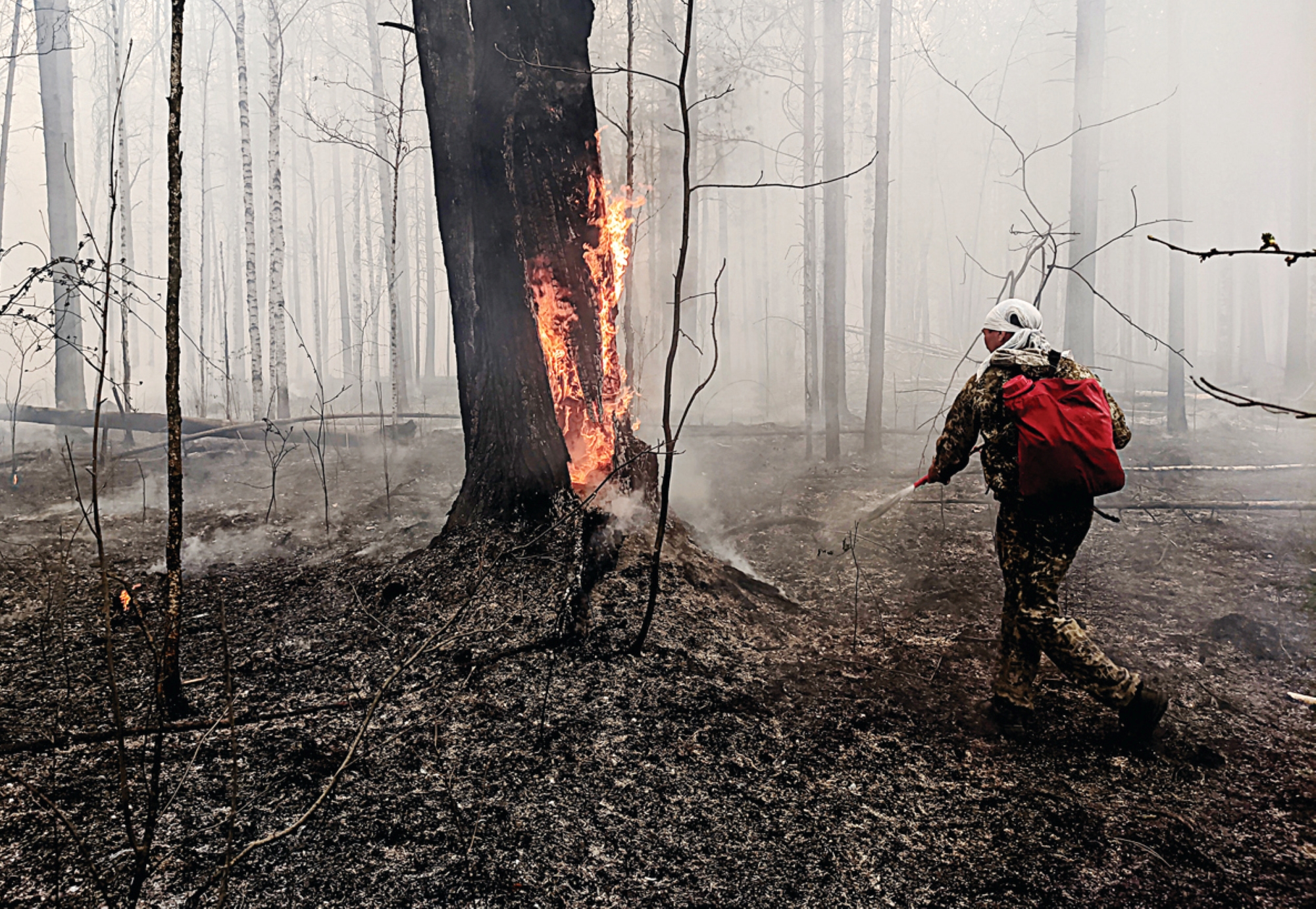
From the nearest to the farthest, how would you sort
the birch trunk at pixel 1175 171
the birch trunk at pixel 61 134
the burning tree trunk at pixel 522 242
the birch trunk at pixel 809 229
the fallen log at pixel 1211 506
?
the burning tree trunk at pixel 522 242, the fallen log at pixel 1211 506, the birch trunk at pixel 61 134, the birch trunk at pixel 809 229, the birch trunk at pixel 1175 171

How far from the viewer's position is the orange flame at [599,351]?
5391mm

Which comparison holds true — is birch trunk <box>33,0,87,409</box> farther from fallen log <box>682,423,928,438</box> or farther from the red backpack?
the red backpack

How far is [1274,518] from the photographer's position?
721 centimetres

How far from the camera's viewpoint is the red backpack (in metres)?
3.20

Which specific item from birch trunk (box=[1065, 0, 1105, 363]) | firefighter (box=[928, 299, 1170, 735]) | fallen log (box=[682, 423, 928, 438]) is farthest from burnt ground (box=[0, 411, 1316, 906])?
fallen log (box=[682, 423, 928, 438])

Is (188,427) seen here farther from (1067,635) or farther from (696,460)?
(1067,635)

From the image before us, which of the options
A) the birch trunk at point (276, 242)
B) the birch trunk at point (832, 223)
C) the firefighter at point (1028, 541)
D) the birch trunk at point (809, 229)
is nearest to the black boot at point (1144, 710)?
the firefighter at point (1028, 541)

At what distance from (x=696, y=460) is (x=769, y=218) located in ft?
98.1

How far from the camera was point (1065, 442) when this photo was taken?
3.20 meters

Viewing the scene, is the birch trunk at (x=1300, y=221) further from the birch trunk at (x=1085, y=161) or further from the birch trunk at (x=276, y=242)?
the birch trunk at (x=276, y=242)

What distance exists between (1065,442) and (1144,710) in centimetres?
132

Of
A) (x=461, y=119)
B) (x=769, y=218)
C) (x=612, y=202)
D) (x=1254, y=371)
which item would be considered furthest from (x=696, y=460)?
(x=769, y=218)

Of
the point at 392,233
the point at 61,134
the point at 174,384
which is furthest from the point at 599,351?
the point at 61,134

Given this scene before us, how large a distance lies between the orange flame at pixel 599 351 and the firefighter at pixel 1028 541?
2.72m
